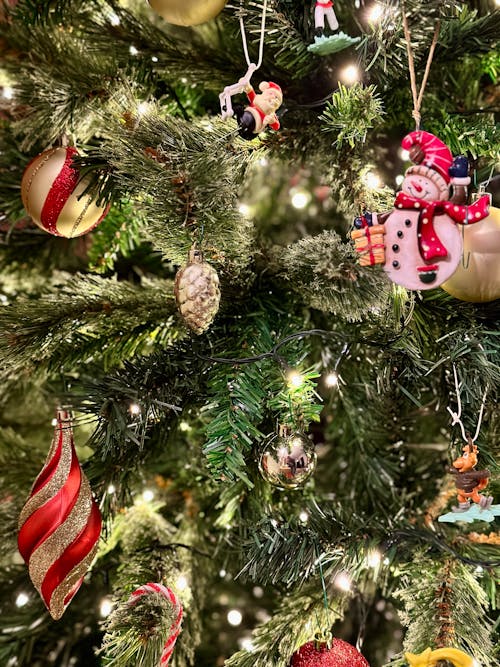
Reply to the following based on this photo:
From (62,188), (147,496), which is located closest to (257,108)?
(62,188)

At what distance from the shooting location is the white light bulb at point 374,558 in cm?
60

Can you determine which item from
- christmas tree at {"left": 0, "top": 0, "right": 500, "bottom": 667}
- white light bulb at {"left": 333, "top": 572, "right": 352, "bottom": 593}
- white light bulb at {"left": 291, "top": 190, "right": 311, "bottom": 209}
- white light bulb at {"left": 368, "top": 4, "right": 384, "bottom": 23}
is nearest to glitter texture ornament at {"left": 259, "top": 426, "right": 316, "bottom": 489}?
christmas tree at {"left": 0, "top": 0, "right": 500, "bottom": 667}

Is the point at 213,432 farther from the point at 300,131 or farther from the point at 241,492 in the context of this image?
the point at 300,131

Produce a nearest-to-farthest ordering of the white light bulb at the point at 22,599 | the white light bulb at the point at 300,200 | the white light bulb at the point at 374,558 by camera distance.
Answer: the white light bulb at the point at 374,558, the white light bulb at the point at 22,599, the white light bulb at the point at 300,200

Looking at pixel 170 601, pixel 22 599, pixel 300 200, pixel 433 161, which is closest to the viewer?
pixel 433 161

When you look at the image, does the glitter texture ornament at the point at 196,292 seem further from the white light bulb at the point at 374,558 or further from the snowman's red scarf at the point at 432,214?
the white light bulb at the point at 374,558

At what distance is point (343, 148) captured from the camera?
25.5 inches

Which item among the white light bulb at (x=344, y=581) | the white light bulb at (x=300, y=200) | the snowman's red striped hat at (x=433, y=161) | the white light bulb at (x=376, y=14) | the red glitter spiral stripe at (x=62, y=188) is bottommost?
the white light bulb at (x=344, y=581)

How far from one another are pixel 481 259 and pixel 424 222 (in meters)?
0.11

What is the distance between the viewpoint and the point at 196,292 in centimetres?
52

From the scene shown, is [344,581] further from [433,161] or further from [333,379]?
[433,161]

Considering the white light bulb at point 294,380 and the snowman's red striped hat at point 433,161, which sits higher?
the snowman's red striped hat at point 433,161

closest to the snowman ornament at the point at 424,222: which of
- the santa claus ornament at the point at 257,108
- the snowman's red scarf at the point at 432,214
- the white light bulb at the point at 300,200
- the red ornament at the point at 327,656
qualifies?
the snowman's red scarf at the point at 432,214

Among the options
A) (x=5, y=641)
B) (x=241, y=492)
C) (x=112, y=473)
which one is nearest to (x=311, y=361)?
(x=241, y=492)
